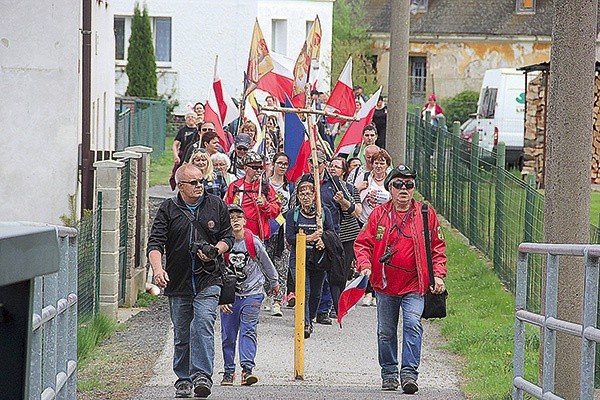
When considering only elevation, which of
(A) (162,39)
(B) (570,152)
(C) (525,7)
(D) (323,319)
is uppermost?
(C) (525,7)

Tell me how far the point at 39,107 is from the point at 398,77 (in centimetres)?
456

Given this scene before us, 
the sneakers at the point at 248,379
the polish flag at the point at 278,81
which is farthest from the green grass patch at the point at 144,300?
the sneakers at the point at 248,379

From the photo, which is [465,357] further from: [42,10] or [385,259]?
[42,10]

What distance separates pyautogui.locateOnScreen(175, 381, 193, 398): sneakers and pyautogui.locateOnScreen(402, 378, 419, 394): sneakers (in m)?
1.51

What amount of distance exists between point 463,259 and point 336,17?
124ft

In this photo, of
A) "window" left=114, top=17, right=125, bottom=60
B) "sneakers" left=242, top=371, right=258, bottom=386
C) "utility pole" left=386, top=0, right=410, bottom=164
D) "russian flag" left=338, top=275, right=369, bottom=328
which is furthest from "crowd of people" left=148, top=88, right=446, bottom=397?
"window" left=114, top=17, right=125, bottom=60

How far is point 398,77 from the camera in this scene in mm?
16375

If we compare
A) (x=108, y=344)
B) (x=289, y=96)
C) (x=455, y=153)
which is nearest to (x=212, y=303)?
(x=108, y=344)

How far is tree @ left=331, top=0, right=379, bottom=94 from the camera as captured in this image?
152 feet

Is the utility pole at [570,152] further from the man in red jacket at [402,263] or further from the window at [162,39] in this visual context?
the window at [162,39]

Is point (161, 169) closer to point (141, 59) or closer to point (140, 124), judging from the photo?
point (140, 124)

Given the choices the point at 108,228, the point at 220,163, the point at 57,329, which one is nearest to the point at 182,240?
the point at 57,329

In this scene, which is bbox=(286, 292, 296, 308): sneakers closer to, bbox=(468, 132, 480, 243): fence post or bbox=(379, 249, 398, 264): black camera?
bbox=(379, 249, 398, 264): black camera

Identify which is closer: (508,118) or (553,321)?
(553,321)
